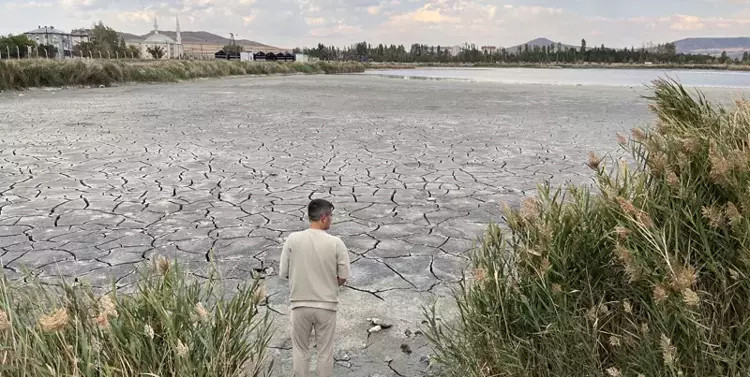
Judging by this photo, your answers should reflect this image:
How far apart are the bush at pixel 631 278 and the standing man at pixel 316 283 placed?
62cm

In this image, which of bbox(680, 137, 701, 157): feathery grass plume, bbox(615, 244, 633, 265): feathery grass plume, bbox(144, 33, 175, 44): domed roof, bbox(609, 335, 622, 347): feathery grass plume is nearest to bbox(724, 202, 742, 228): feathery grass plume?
bbox(615, 244, 633, 265): feathery grass plume

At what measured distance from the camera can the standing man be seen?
116 inches

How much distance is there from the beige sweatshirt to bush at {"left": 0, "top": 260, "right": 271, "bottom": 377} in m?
0.37

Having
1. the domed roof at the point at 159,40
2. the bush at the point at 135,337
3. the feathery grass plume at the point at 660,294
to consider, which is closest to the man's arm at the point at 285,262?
the bush at the point at 135,337

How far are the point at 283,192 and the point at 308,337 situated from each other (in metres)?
4.20

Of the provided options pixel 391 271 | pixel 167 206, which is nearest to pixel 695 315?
pixel 391 271

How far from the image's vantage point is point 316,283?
2938 millimetres

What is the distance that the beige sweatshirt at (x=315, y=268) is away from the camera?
294 centimetres

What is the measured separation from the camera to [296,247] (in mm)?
2979

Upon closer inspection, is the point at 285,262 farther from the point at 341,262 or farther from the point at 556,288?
the point at 556,288

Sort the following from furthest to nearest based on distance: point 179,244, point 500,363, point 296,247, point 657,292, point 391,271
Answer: point 179,244 → point 391,271 → point 296,247 → point 500,363 → point 657,292

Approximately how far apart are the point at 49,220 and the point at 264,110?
11.7m

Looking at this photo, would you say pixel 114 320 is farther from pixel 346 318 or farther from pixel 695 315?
pixel 695 315

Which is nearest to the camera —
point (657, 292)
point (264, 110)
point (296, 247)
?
point (657, 292)
